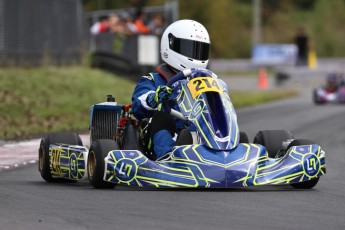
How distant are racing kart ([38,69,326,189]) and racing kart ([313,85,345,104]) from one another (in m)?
19.3

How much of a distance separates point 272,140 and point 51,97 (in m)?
11.3

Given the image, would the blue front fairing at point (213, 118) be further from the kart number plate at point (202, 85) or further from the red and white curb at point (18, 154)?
the red and white curb at point (18, 154)

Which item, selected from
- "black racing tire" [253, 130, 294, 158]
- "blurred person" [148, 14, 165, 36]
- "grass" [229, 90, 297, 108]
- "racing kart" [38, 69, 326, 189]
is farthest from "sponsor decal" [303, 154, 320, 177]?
"blurred person" [148, 14, 165, 36]

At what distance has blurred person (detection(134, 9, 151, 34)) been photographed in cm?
2897

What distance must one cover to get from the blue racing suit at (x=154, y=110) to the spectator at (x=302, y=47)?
31886mm

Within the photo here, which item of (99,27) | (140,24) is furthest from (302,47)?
(99,27)

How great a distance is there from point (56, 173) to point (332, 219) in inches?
129

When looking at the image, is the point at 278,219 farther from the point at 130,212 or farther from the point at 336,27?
the point at 336,27

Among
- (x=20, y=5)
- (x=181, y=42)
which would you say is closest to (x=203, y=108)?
(x=181, y=42)

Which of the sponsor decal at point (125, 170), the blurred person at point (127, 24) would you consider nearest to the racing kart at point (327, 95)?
the blurred person at point (127, 24)

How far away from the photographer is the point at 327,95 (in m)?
28.9

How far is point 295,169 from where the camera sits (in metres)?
8.92

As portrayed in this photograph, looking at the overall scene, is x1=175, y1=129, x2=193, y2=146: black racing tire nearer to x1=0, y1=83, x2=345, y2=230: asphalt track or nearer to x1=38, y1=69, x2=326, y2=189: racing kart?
x1=38, y1=69, x2=326, y2=189: racing kart

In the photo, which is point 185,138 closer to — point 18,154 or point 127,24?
point 18,154
